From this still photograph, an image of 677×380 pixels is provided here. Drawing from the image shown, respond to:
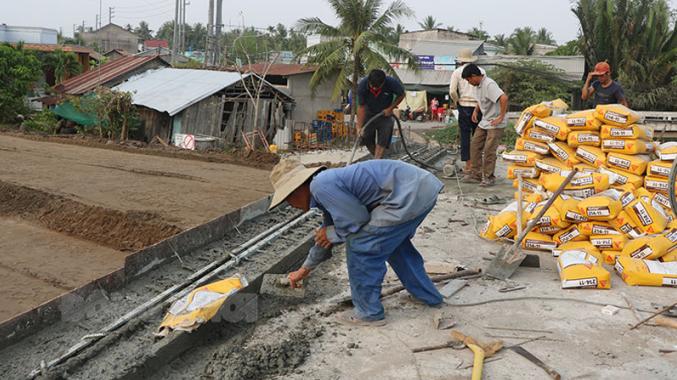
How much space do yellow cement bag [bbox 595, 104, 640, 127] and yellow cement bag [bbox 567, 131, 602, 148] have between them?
0.58 ft

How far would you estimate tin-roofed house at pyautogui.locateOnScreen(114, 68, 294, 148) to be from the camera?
15078 mm

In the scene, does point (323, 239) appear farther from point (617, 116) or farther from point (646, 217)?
point (617, 116)

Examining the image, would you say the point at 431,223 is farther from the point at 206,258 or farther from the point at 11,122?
the point at 11,122

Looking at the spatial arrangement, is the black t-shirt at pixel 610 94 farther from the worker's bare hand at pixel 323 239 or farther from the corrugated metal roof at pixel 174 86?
the corrugated metal roof at pixel 174 86

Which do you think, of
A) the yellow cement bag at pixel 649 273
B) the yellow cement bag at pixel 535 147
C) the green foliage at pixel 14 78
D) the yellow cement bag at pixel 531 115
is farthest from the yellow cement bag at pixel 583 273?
the green foliage at pixel 14 78

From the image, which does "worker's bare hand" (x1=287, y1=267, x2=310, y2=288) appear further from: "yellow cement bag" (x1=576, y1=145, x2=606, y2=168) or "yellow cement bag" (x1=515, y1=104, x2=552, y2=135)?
"yellow cement bag" (x1=515, y1=104, x2=552, y2=135)

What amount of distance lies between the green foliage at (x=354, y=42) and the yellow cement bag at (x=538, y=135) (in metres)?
10.8

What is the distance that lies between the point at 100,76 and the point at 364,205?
56.9ft

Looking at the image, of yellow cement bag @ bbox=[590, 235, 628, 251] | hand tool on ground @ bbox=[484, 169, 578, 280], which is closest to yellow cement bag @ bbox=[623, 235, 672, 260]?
yellow cement bag @ bbox=[590, 235, 628, 251]

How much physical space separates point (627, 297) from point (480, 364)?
5.73 feet

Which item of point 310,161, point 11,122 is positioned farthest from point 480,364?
point 11,122

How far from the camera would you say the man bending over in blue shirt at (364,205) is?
133 inches

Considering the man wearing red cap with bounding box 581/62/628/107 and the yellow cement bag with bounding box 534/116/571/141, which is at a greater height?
the man wearing red cap with bounding box 581/62/628/107

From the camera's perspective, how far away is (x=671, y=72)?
60.7 ft
